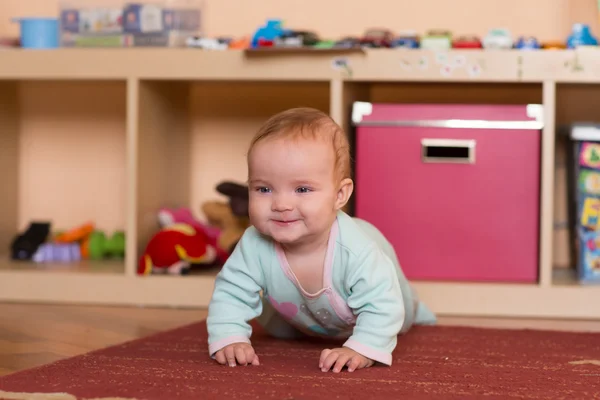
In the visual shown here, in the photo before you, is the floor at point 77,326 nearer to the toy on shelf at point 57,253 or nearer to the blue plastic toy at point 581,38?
the toy on shelf at point 57,253

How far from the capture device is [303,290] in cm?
123

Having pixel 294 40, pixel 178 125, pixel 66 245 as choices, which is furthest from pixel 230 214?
pixel 294 40

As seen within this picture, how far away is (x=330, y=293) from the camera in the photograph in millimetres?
1230

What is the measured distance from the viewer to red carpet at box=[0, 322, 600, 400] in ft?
3.33

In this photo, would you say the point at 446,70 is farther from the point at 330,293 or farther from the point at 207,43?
the point at 330,293

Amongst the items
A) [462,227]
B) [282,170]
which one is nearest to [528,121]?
[462,227]

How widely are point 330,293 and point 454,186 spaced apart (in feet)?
1.99

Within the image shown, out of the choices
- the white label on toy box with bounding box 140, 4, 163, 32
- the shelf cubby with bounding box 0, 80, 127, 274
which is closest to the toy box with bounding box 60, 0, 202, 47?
the white label on toy box with bounding box 140, 4, 163, 32

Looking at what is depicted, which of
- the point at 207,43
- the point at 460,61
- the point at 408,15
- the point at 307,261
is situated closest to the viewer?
the point at 307,261

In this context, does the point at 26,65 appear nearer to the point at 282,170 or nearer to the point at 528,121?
the point at 282,170

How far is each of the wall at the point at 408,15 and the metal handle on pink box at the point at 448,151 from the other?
1.77ft

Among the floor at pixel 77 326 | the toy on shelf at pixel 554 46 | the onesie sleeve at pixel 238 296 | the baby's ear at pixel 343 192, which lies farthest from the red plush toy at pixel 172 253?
the toy on shelf at pixel 554 46

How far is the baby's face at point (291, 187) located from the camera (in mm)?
1145

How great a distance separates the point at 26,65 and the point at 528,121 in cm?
105
